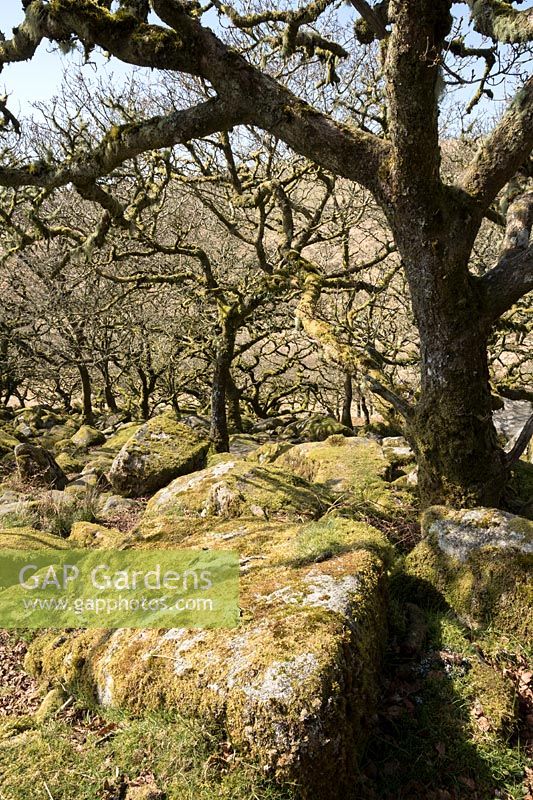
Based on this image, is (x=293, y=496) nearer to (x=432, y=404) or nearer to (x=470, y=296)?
(x=432, y=404)

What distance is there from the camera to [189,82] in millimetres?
8898

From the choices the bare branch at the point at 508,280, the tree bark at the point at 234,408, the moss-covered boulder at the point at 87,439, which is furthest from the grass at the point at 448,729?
the moss-covered boulder at the point at 87,439

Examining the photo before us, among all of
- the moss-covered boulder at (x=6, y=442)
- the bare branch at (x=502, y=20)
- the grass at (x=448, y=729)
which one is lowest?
the grass at (x=448, y=729)

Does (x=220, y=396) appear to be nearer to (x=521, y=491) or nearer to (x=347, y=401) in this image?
(x=347, y=401)

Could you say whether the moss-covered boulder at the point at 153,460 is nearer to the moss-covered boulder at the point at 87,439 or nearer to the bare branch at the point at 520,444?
the moss-covered boulder at the point at 87,439

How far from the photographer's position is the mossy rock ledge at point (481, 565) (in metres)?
3.73

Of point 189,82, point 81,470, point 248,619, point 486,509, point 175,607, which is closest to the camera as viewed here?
point 248,619

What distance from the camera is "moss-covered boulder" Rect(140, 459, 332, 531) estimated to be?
5969mm

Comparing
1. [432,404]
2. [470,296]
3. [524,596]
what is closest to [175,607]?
[524,596]

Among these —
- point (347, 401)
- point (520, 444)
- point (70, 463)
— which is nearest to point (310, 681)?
point (520, 444)

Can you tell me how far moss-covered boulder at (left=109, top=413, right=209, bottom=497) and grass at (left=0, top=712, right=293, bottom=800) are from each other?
631 centimetres

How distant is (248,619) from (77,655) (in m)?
1.42

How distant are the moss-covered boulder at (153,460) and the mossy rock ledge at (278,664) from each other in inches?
203

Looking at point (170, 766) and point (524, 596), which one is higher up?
point (524, 596)
